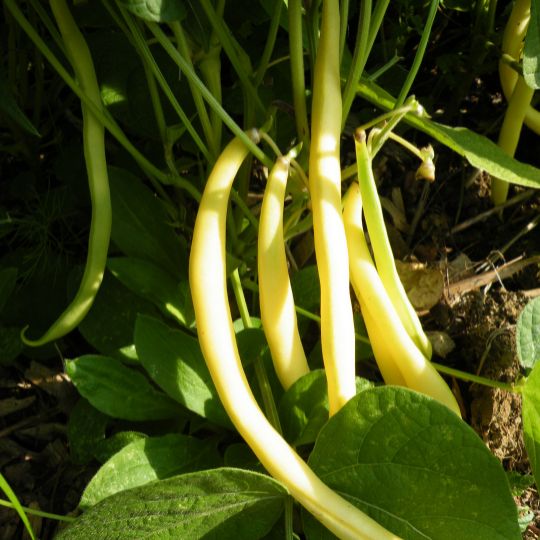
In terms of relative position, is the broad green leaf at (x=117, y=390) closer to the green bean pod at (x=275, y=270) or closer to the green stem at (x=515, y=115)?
the green bean pod at (x=275, y=270)

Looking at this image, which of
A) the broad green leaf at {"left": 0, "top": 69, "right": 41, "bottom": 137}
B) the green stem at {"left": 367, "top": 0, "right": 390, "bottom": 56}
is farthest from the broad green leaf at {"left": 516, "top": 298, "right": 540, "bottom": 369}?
the broad green leaf at {"left": 0, "top": 69, "right": 41, "bottom": 137}

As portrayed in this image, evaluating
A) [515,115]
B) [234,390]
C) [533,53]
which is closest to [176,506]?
[234,390]

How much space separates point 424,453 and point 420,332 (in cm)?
17

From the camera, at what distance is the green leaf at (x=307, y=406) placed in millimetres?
792

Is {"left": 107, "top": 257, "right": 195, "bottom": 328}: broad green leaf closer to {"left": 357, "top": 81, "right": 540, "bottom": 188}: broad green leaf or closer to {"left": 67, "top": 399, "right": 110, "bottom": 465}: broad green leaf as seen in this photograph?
{"left": 67, "top": 399, "right": 110, "bottom": 465}: broad green leaf

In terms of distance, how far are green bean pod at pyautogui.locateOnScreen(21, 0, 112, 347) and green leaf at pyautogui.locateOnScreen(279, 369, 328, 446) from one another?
0.84 ft

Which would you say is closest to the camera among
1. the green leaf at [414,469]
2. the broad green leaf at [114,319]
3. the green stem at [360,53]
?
the green leaf at [414,469]

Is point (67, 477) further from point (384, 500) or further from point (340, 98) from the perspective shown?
point (340, 98)

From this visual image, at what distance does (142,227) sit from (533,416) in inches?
20.6

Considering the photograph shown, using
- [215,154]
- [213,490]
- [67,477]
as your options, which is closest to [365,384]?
[213,490]

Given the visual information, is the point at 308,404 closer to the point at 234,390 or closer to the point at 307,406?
the point at 307,406

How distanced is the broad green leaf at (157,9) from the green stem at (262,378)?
326mm

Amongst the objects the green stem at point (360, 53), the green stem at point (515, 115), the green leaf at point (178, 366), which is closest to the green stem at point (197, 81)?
the green stem at point (360, 53)

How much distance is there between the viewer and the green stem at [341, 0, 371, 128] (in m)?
0.74
